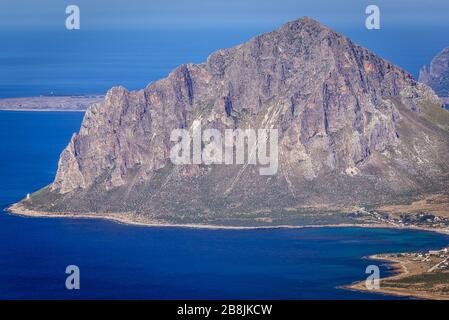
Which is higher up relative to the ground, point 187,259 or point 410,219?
point 410,219

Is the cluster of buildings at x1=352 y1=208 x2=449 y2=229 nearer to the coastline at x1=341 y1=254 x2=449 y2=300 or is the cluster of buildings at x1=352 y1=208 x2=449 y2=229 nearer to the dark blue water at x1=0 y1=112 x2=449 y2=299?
the dark blue water at x1=0 y1=112 x2=449 y2=299

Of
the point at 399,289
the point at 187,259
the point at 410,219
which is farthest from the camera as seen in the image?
the point at 410,219

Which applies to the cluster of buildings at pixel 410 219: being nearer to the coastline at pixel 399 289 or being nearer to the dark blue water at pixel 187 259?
the dark blue water at pixel 187 259

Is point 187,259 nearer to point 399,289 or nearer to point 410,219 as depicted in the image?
point 399,289

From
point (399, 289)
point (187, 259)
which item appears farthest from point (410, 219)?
point (399, 289)
